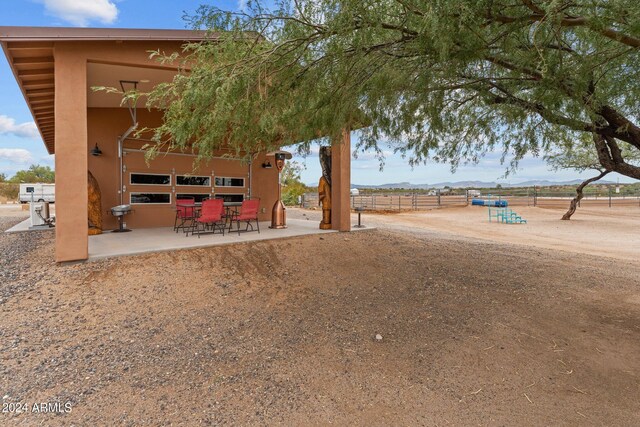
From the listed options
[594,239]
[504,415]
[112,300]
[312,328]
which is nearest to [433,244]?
[312,328]

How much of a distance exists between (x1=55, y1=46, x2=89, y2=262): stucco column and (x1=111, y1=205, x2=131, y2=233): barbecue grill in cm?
311

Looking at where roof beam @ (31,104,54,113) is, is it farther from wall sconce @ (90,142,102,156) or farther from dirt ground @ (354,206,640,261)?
dirt ground @ (354,206,640,261)

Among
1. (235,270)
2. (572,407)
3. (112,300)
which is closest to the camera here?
(572,407)

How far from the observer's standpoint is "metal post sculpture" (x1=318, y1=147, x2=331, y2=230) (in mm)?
9838

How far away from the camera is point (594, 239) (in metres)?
13.6

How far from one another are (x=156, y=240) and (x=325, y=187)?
468 centimetres

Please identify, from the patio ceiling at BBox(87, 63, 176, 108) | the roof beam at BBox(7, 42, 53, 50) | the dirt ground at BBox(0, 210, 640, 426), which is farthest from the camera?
the patio ceiling at BBox(87, 63, 176, 108)

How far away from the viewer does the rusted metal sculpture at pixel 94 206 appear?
849cm

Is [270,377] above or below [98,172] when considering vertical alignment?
below

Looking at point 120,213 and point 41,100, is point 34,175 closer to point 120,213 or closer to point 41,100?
point 41,100

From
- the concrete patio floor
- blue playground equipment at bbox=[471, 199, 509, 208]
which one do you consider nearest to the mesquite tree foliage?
the concrete patio floor

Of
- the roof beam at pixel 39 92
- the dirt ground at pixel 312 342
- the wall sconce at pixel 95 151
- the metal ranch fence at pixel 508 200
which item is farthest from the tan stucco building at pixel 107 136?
the metal ranch fence at pixel 508 200

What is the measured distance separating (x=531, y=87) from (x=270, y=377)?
15.3 feet

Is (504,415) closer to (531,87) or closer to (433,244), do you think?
(531,87)
